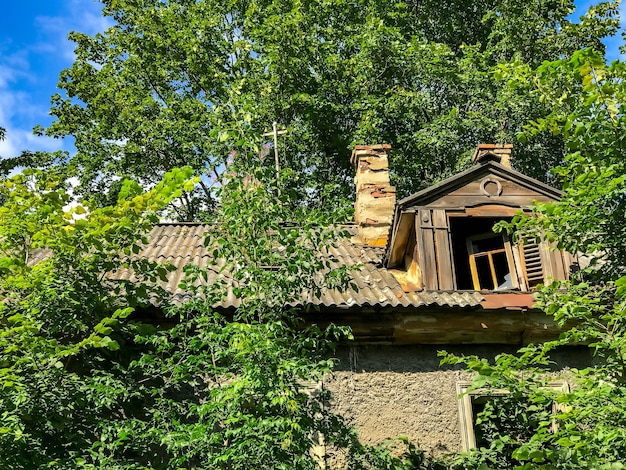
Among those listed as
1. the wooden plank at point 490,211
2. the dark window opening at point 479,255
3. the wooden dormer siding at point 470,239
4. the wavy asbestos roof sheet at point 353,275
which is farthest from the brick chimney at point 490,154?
the wavy asbestos roof sheet at point 353,275

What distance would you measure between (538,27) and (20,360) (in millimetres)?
16415

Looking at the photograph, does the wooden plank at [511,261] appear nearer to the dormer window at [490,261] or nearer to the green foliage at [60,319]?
the dormer window at [490,261]

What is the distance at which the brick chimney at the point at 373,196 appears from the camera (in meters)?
9.39

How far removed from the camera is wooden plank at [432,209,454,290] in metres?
7.31

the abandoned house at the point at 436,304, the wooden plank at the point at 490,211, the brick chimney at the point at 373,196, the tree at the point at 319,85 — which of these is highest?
the tree at the point at 319,85

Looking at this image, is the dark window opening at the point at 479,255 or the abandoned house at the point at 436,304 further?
the dark window opening at the point at 479,255

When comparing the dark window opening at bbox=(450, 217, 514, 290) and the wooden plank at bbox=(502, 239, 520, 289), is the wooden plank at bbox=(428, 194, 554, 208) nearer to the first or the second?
the dark window opening at bbox=(450, 217, 514, 290)

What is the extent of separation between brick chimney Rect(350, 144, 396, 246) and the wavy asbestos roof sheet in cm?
33

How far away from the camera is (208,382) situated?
19.3 ft

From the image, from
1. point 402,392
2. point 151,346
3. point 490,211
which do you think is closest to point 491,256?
point 490,211

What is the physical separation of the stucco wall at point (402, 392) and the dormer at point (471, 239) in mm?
900

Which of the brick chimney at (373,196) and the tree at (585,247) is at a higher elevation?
the brick chimney at (373,196)

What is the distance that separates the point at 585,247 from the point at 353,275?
3537mm

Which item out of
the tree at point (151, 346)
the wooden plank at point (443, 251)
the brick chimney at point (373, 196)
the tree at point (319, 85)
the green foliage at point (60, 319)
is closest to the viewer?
the tree at point (151, 346)
